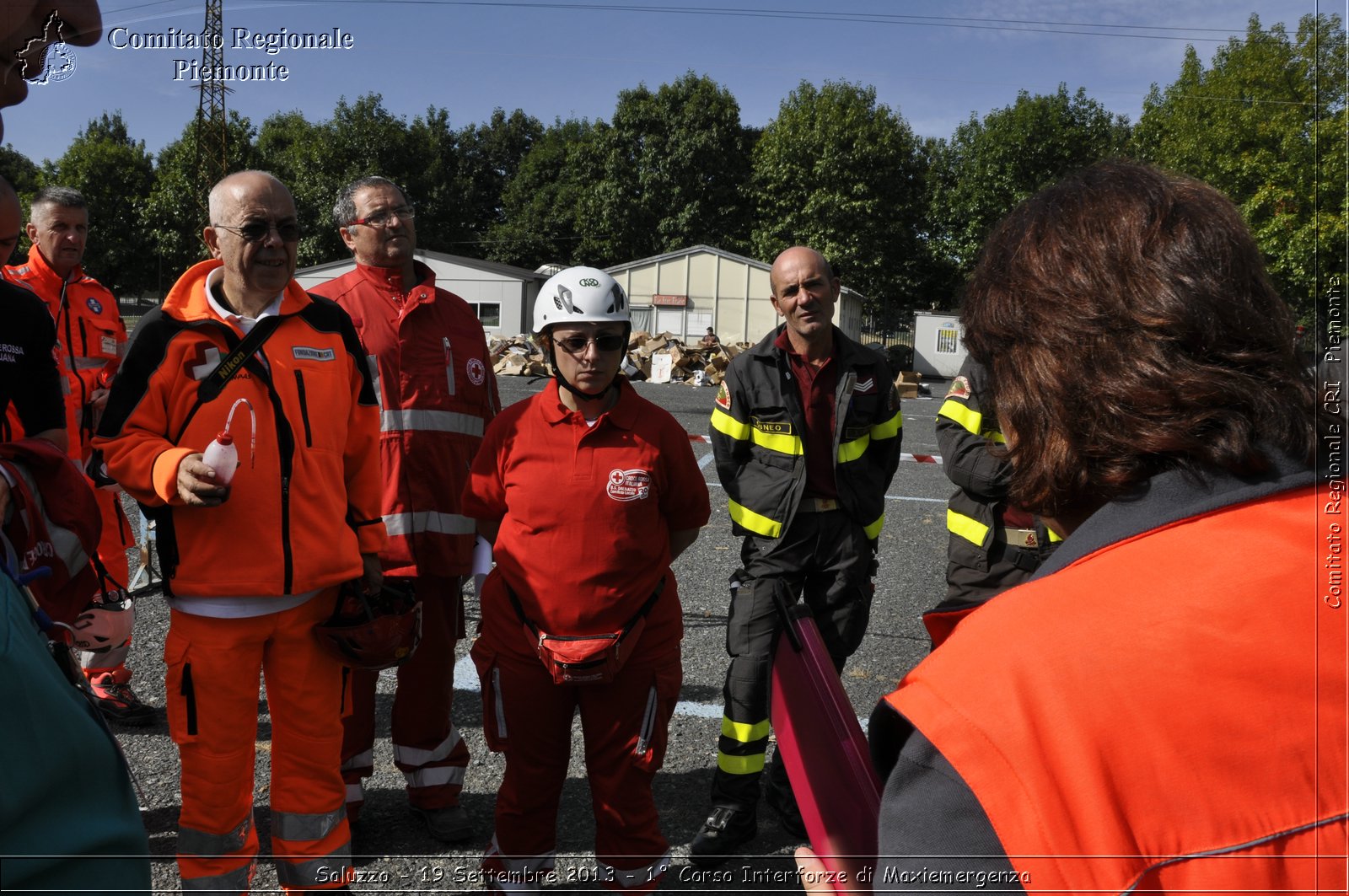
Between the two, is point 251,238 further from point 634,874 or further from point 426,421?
point 634,874

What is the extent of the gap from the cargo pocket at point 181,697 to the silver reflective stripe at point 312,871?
1.74ft

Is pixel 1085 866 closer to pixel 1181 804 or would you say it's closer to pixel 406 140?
pixel 1181 804

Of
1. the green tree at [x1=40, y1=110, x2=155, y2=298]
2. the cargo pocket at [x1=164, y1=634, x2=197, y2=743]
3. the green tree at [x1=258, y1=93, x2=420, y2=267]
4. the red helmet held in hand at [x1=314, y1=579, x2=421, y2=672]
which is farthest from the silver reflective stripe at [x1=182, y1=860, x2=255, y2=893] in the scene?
the green tree at [x1=258, y1=93, x2=420, y2=267]

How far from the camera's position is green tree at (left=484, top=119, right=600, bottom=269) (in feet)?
188

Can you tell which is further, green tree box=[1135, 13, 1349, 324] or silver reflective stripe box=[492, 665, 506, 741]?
silver reflective stripe box=[492, 665, 506, 741]

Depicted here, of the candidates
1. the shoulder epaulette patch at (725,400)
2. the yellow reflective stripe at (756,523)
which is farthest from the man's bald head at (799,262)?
the yellow reflective stripe at (756,523)

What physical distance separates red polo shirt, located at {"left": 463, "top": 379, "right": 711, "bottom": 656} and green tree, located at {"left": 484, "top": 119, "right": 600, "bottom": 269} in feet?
176

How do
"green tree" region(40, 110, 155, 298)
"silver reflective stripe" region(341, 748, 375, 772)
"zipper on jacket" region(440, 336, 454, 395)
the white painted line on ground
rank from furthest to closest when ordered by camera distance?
"green tree" region(40, 110, 155, 298) < the white painted line on ground < "zipper on jacket" region(440, 336, 454, 395) < "silver reflective stripe" region(341, 748, 375, 772)

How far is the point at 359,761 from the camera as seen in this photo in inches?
143

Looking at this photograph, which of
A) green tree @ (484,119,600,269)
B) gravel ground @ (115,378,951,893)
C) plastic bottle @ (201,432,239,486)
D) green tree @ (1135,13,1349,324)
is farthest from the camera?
green tree @ (484,119,600,269)

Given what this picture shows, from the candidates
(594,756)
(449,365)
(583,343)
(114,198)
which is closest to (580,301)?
(583,343)

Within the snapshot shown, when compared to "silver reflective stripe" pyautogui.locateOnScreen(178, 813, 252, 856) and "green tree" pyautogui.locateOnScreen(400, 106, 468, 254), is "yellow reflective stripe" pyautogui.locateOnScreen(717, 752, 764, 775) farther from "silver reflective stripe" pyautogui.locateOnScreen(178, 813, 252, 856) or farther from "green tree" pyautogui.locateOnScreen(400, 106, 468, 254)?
"green tree" pyautogui.locateOnScreen(400, 106, 468, 254)

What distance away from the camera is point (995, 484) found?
12.1 ft

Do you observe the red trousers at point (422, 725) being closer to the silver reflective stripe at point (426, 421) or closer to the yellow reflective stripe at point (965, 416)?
the silver reflective stripe at point (426, 421)
